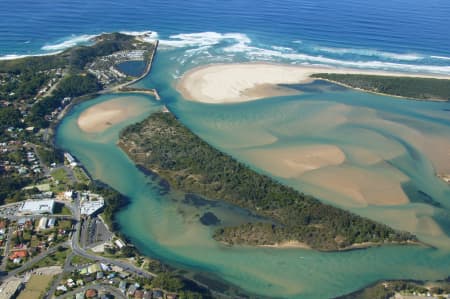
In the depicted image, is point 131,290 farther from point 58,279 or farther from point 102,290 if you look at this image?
point 58,279

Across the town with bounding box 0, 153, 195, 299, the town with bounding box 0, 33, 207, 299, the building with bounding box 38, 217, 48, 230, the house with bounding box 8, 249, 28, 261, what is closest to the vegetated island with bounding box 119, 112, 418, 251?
the town with bounding box 0, 33, 207, 299

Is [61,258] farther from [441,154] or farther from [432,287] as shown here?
[441,154]

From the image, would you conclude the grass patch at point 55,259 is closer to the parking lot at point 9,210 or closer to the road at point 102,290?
the road at point 102,290

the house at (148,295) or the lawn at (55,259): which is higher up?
the house at (148,295)

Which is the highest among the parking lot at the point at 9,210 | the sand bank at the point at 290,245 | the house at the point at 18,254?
the sand bank at the point at 290,245

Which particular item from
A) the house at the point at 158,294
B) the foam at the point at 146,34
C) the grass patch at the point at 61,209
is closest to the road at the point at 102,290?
the house at the point at 158,294

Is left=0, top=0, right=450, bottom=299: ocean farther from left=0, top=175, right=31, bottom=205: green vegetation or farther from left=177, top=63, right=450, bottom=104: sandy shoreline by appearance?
left=0, top=175, right=31, bottom=205: green vegetation
